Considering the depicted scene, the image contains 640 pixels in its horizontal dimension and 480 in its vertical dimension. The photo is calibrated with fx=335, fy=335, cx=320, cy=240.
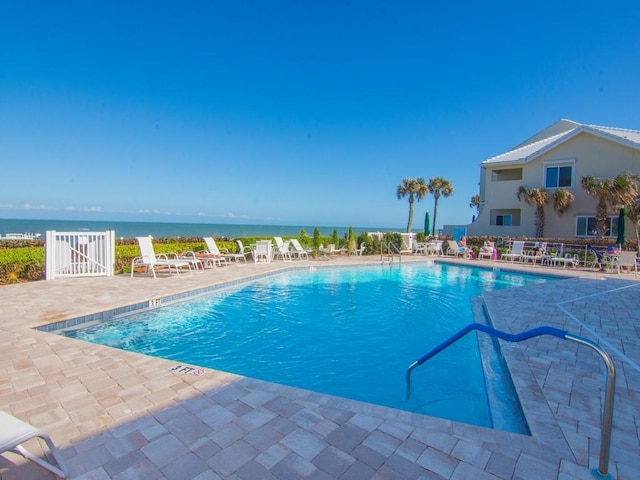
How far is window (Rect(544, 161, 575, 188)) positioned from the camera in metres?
18.3

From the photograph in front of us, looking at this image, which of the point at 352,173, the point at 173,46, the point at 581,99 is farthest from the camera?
the point at 352,173

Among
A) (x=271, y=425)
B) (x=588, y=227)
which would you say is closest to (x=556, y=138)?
(x=588, y=227)

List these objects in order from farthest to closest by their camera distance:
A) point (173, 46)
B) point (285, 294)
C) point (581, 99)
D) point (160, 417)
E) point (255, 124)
Result: point (255, 124)
point (581, 99)
point (173, 46)
point (285, 294)
point (160, 417)

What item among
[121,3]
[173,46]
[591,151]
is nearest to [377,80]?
[173,46]

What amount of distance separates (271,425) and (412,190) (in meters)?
29.1

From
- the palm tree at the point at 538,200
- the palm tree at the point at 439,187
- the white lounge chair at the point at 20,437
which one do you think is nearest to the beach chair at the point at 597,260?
the palm tree at the point at 538,200

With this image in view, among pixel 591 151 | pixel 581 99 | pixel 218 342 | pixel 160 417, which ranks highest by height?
pixel 581 99

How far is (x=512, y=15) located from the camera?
10.9 meters

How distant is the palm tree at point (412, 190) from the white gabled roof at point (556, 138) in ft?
25.1

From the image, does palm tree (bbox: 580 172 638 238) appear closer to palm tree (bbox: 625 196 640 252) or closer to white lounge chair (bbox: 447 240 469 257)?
palm tree (bbox: 625 196 640 252)

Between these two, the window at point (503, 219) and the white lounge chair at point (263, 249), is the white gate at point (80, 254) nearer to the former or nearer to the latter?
the white lounge chair at point (263, 249)

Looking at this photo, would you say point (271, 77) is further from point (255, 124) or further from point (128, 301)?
point (128, 301)

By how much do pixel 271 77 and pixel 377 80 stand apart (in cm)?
522

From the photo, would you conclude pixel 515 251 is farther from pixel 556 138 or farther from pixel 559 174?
pixel 556 138
